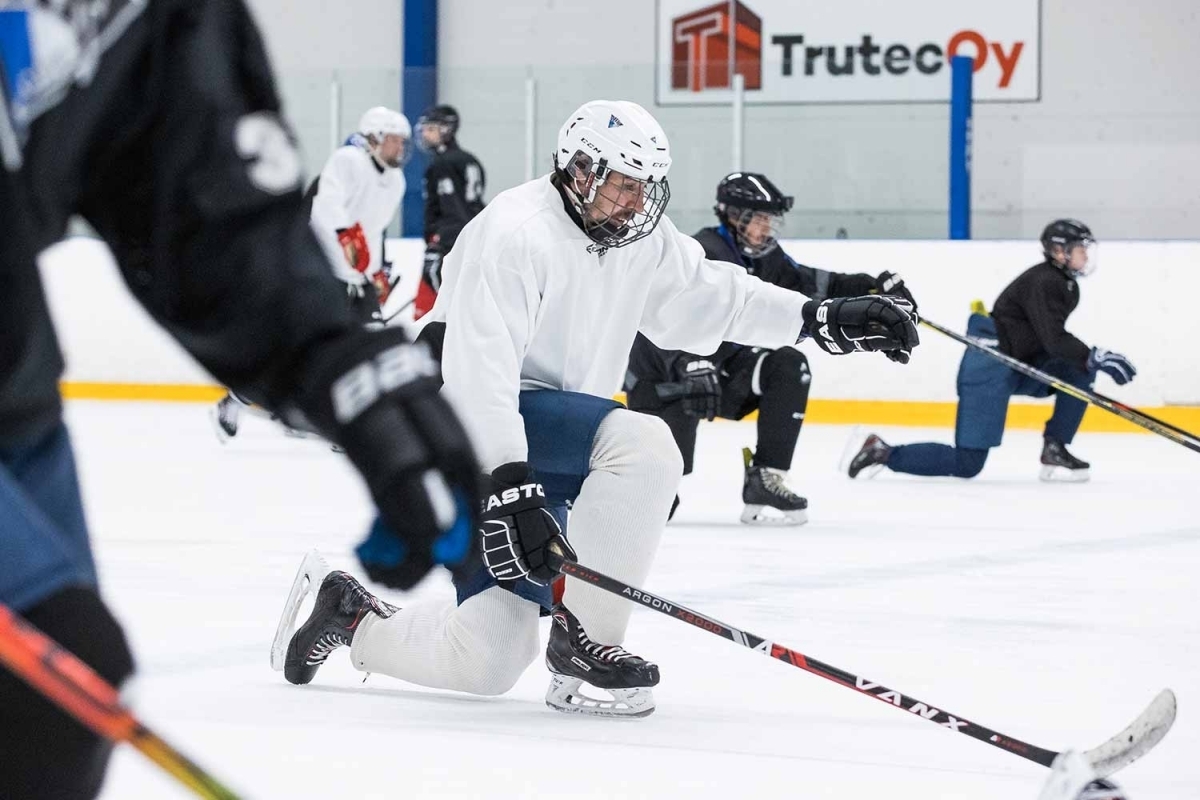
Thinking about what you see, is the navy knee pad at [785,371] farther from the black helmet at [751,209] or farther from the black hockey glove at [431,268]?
the black hockey glove at [431,268]

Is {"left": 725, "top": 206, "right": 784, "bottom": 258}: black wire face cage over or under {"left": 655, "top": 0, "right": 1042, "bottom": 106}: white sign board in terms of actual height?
under

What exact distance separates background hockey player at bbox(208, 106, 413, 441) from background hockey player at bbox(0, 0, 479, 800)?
540 centimetres

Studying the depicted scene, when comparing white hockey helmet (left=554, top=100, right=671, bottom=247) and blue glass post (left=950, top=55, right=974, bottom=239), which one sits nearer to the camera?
white hockey helmet (left=554, top=100, right=671, bottom=247)

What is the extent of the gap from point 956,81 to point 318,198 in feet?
10.1

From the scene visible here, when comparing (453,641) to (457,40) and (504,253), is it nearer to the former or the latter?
(504,253)

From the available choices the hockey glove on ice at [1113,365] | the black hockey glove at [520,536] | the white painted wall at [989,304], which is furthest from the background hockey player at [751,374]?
the white painted wall at [989,304]

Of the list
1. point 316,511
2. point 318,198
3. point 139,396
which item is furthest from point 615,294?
point 139,396

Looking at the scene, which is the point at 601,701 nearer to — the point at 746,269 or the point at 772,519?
the point at 746,269

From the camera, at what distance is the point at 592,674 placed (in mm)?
2305

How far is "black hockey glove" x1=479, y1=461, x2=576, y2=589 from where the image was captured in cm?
212

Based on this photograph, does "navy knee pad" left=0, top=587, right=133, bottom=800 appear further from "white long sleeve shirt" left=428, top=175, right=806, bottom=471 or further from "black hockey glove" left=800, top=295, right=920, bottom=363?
"black hockey glove" left=800, top=295, right=920, bottom=363

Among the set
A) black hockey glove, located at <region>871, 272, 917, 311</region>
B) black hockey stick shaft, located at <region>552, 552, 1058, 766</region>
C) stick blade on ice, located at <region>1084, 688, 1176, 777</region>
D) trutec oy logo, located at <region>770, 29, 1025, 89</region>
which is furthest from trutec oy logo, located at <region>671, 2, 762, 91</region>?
stick blade on ice, located at <region>1084, 688, 1176, 777</region>

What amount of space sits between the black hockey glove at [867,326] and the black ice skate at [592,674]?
618mm

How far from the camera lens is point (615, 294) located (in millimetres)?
2553
